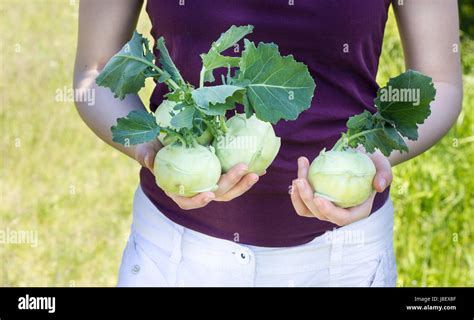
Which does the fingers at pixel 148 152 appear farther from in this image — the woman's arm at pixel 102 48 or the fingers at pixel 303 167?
the fingers at pixel 303 167

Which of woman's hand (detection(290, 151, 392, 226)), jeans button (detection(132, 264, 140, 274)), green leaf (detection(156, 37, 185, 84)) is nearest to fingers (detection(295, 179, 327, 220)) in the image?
woman's hand (detection(290, 151, 392, 226))

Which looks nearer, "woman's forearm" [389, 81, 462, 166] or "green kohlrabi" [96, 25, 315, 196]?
"green kohlrabi" [96, 25, 315, 196]

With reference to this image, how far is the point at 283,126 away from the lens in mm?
1166

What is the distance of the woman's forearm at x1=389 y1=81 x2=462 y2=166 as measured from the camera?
1.23m

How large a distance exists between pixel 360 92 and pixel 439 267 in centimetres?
122

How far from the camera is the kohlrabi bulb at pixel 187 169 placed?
3.31 feet

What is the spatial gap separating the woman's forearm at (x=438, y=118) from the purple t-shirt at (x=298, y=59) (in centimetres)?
9

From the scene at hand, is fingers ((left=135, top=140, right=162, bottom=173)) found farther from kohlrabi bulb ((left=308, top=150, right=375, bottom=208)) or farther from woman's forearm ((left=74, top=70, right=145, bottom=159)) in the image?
kohlrabi bulb ((left=308, top=150, right=375, bottom=208))

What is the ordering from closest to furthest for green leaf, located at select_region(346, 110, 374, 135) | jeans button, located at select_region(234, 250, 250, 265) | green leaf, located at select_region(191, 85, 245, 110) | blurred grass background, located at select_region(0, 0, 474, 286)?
green leaf, located at select_region(191, 85, 245, 110), green leaf, located at select_region(346, 110, 374, 135), jeans button, located at select_region(234, 250, 250, 265), blurred grass background, located at select_region(0, 0, 474, 286)

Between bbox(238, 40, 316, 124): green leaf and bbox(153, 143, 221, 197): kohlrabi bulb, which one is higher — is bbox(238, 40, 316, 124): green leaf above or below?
above

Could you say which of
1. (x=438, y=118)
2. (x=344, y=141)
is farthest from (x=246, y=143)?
(x=438, y=118)

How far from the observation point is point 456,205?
8.14ft

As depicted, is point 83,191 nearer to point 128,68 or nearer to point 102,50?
point 102,50

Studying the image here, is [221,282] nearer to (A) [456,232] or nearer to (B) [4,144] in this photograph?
(A) [456,232]
